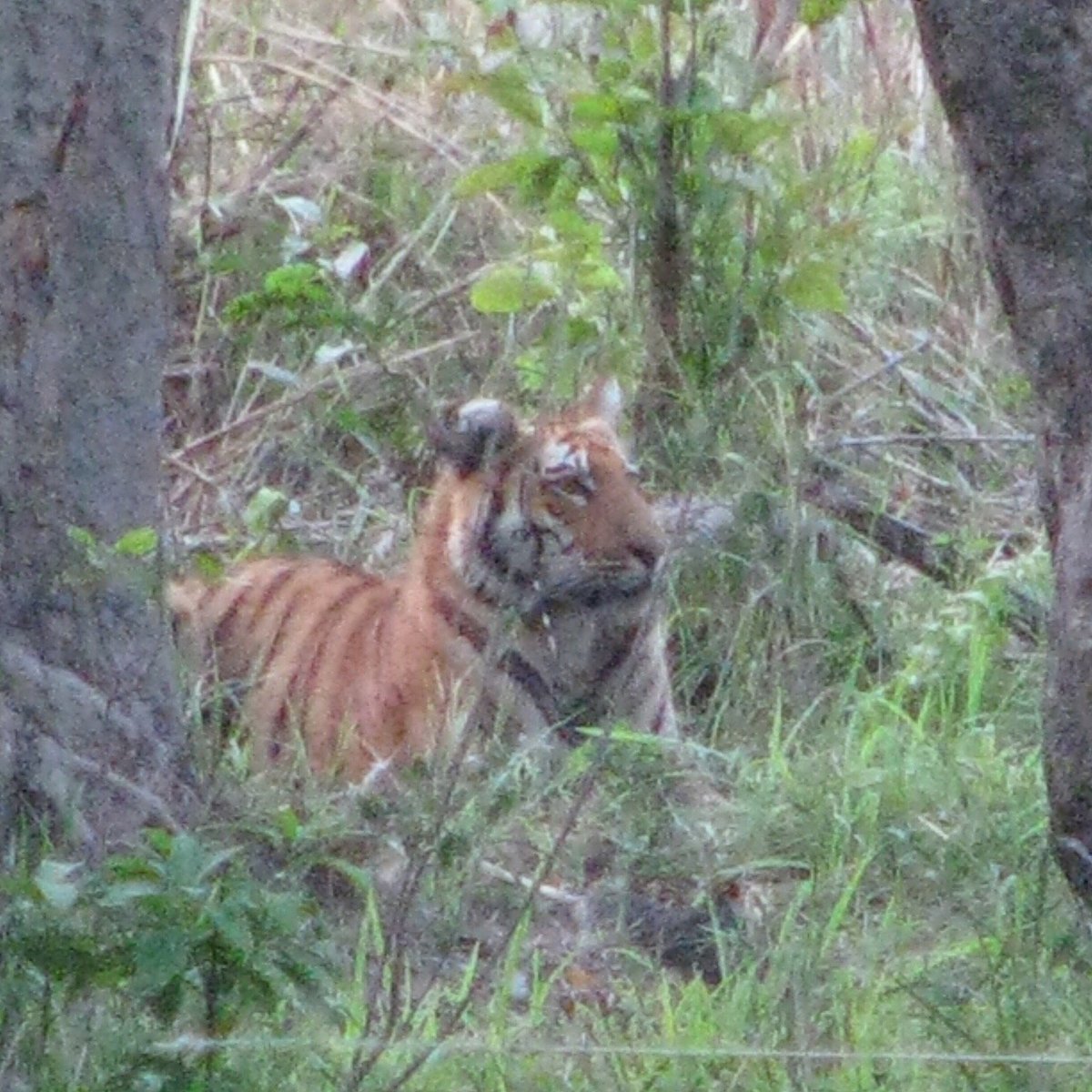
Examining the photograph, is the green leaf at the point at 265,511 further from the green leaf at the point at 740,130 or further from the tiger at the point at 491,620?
the green leaf at the point at 740,130

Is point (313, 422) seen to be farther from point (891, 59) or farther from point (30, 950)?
point (30, 950)

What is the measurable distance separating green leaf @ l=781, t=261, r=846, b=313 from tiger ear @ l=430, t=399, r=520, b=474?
1.02 meters

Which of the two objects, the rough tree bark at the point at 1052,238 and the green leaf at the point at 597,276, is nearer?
the rough tree bark at the point at 1052,238

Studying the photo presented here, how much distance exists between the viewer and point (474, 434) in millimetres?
5172

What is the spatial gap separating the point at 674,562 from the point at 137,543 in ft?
5.69

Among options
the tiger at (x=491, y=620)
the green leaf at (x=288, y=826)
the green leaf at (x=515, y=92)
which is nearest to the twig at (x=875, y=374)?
the green leaf at (x=515, y=92)

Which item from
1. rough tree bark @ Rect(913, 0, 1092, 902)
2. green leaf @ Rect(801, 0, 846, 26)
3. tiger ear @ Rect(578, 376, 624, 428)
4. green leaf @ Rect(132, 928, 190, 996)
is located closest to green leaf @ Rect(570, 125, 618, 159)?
green leaf @ Rect(801, 0, 846, 26)

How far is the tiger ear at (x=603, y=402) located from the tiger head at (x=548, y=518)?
0.10 metres

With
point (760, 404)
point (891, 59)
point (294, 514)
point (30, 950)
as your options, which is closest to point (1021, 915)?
point (30, 950)

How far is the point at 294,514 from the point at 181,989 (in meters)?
3.69

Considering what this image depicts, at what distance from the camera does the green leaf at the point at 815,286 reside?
19.6ft

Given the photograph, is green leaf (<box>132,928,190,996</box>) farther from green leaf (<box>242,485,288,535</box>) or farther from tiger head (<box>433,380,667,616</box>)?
green leaf (<box>242,485,288,535</box>)

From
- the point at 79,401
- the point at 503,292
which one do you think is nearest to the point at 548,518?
the point at 503,292

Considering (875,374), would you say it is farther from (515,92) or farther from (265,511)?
(265,511)
